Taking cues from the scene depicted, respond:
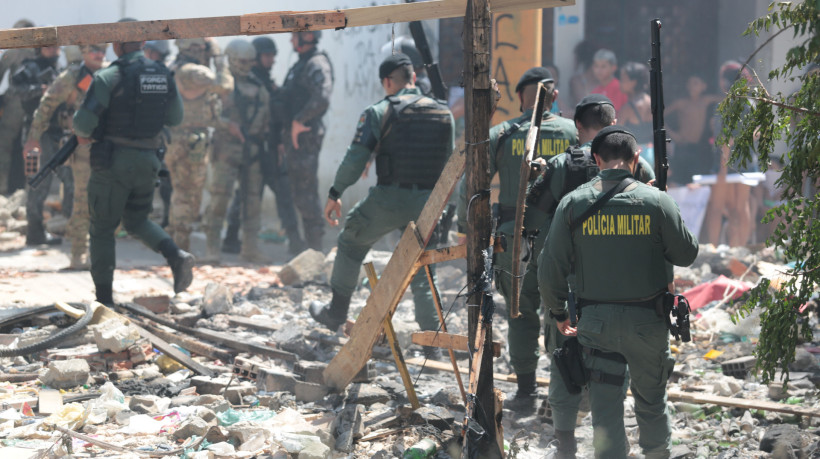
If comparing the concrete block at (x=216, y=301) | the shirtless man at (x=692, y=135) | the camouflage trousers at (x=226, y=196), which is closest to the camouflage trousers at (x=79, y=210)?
the camouflage trousers at (x=226, y=196)

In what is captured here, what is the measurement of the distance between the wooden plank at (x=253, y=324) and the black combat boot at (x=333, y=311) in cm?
31

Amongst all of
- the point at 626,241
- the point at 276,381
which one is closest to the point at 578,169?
the point at 626,241

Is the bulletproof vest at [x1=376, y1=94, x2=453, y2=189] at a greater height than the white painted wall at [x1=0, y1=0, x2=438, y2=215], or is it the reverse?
the white painted wall at [x1=0, y1=0, x2=438, y2=215]

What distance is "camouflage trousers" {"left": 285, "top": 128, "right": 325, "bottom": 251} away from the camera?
10547 millimetres

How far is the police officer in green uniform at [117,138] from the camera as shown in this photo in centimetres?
688

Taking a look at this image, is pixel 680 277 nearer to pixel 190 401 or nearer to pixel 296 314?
pixel 296 314

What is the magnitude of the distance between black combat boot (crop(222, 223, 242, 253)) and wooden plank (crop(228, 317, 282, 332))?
3978 millimetres

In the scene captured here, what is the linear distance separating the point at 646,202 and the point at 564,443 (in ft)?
4.60

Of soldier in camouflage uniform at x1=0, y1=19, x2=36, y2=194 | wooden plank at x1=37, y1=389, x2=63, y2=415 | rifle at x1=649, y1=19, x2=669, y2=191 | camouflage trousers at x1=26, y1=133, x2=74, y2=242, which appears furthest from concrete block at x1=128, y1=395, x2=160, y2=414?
soldier in camouflage uniform at x1=0, y1=19, x2=36, y2=194

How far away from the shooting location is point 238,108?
10.4 meters

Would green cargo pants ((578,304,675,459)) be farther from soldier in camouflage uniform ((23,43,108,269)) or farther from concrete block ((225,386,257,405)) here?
soldier in camouflage uniform ((23,43,108,269))

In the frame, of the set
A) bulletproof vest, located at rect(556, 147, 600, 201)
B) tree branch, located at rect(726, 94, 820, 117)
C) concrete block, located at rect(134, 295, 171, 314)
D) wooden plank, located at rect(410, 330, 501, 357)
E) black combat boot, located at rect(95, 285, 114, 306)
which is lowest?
concrete block, located at rect(134, 295, 171, 314)

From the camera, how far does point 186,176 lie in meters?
9.99

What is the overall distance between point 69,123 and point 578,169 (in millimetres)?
6737
